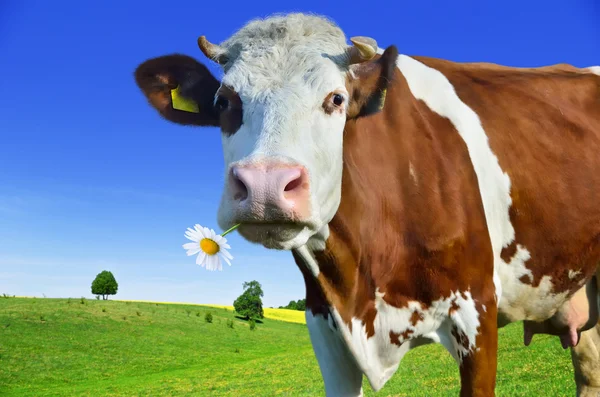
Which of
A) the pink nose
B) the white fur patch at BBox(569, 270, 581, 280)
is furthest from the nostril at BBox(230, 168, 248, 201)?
the white fur patch at BBox(569, 270, 581, 280)

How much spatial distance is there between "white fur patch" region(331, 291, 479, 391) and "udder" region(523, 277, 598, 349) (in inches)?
88.5

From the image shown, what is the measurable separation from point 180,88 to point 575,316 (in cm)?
442

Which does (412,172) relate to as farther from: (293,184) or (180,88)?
(180,88)

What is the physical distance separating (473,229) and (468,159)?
0.57m

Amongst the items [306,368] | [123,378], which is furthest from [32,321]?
[306,368]

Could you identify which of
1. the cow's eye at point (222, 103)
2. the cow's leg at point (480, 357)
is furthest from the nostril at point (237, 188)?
the cow's leg at point (480, 357)

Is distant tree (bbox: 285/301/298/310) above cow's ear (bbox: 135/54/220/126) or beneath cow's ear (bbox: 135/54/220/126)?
above

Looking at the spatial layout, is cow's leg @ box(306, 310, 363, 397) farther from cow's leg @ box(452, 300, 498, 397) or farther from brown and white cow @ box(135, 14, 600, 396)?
cow's leg @ box(452, 300, 498, 397)

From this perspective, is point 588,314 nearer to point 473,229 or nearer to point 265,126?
point 473,229

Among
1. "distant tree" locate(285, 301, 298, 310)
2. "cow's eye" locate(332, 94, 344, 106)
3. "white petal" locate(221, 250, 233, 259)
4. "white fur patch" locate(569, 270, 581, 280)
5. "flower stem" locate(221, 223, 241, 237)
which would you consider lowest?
"white fur patch" locate(569, 270, 581, 280)

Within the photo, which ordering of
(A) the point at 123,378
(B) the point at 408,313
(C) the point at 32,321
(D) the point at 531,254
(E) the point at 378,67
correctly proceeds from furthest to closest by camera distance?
(C) the point at 32,321 → (A) the point at 123,378 → (D) the point at 531,254 → (B) the point at 408,313 → (E) the point at 378,67

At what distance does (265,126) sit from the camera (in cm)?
286

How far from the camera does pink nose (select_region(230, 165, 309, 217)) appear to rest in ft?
8.50

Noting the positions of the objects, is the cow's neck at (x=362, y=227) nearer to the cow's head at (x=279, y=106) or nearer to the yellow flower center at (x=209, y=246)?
the cow's head at (x=279, y=106)
